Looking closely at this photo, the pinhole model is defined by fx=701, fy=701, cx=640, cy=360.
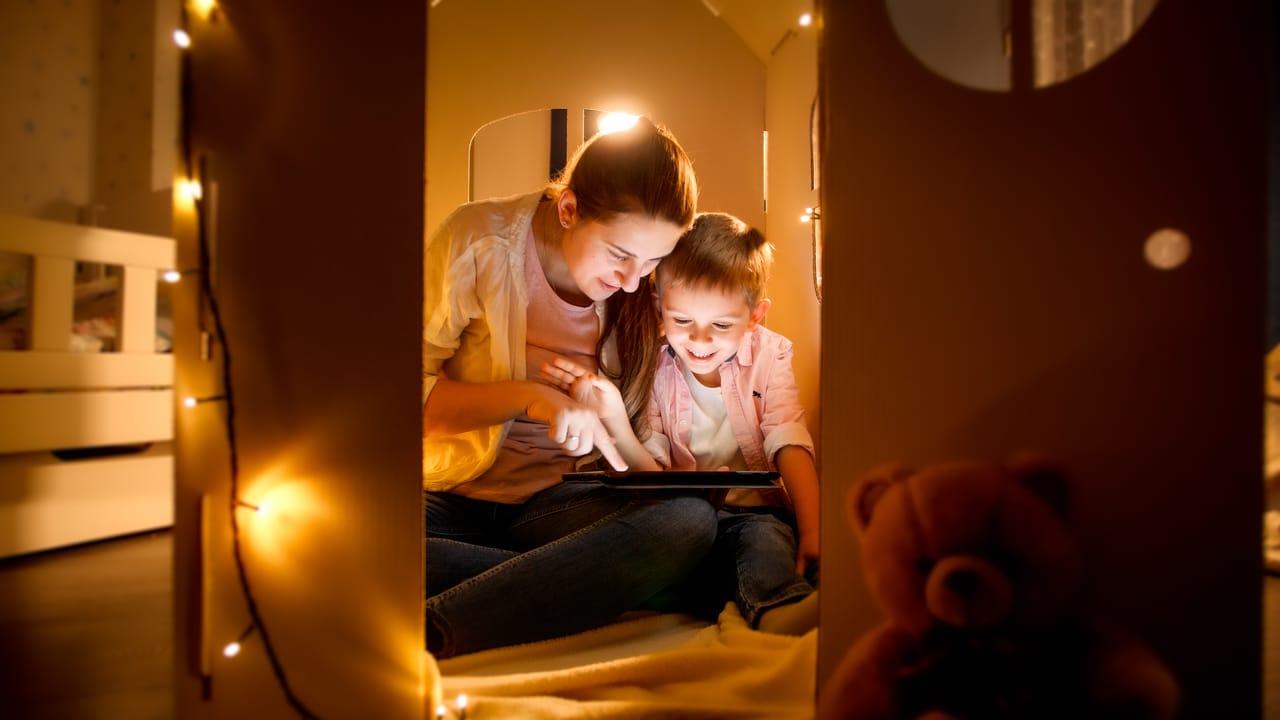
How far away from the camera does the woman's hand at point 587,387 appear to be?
4.37ft

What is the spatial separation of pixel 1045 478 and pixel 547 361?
0.95 meters

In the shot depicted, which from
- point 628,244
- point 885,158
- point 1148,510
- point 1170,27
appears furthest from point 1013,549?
point 628,244

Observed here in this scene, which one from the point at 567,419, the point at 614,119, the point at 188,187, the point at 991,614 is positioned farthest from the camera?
the point at 614,119

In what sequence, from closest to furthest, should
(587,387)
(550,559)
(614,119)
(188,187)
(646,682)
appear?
(188,187), (646,682), (550,559), (587,387), (614,119)

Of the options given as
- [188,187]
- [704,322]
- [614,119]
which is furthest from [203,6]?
[614,119]

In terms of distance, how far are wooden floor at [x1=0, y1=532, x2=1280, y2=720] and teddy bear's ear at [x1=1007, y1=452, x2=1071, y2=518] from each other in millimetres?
486

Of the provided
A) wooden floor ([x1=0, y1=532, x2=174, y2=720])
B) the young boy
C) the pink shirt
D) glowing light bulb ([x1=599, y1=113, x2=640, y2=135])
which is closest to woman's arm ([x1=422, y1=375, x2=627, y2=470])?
the young boy

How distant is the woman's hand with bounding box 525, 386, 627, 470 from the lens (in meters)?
1.19

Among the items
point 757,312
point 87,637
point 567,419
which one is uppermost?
point 757,312

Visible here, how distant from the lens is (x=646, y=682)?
2.76 feet

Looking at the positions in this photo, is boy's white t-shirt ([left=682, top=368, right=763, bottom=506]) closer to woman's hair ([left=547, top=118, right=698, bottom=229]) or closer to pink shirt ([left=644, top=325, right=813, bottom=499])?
pink shirt ([left=644, top=325, right=813, bottom=499])

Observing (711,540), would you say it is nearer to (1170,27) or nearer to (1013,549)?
(1013,549)

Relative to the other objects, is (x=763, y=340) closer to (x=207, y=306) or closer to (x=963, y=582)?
(x=963, y=582)

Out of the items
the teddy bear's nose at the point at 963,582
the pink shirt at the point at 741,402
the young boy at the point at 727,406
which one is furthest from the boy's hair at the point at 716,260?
the teddy bear's nose at the point at 963,582
